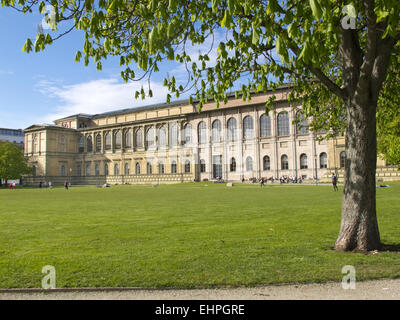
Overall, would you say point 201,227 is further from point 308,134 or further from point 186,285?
point 308,134

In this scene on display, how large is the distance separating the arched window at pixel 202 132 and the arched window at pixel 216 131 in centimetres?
200

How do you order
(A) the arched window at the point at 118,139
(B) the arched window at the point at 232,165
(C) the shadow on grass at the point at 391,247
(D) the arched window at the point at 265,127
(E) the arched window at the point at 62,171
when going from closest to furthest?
(C) the shadow on grass at the point at 391,247, (D) the arched window at the point at 265,127, (B) the arched window at the point at 232,165, (A) the arched window at the point at 118,139, (E) the arched window at the point at 62,171

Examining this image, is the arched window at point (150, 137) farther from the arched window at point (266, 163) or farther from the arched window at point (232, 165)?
the arched window at point (266, 163)

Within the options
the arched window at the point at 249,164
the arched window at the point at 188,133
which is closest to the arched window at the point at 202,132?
the arched window at the point at 188,133

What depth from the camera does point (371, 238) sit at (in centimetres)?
746

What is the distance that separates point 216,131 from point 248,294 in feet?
231

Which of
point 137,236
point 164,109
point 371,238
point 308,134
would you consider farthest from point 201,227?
point 164,109

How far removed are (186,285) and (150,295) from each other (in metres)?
0.60

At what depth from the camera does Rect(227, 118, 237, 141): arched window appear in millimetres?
72500

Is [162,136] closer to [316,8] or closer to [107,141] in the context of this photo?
[107,141]

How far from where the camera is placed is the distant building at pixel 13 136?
408ft

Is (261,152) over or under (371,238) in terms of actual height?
over

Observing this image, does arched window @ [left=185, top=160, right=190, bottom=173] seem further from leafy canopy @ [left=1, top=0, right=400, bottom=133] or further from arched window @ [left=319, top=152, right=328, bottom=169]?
leafy canopy @ [left=1, top=0, right=400, bottom=133]

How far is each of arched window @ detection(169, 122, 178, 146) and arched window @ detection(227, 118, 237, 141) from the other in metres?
13.5
